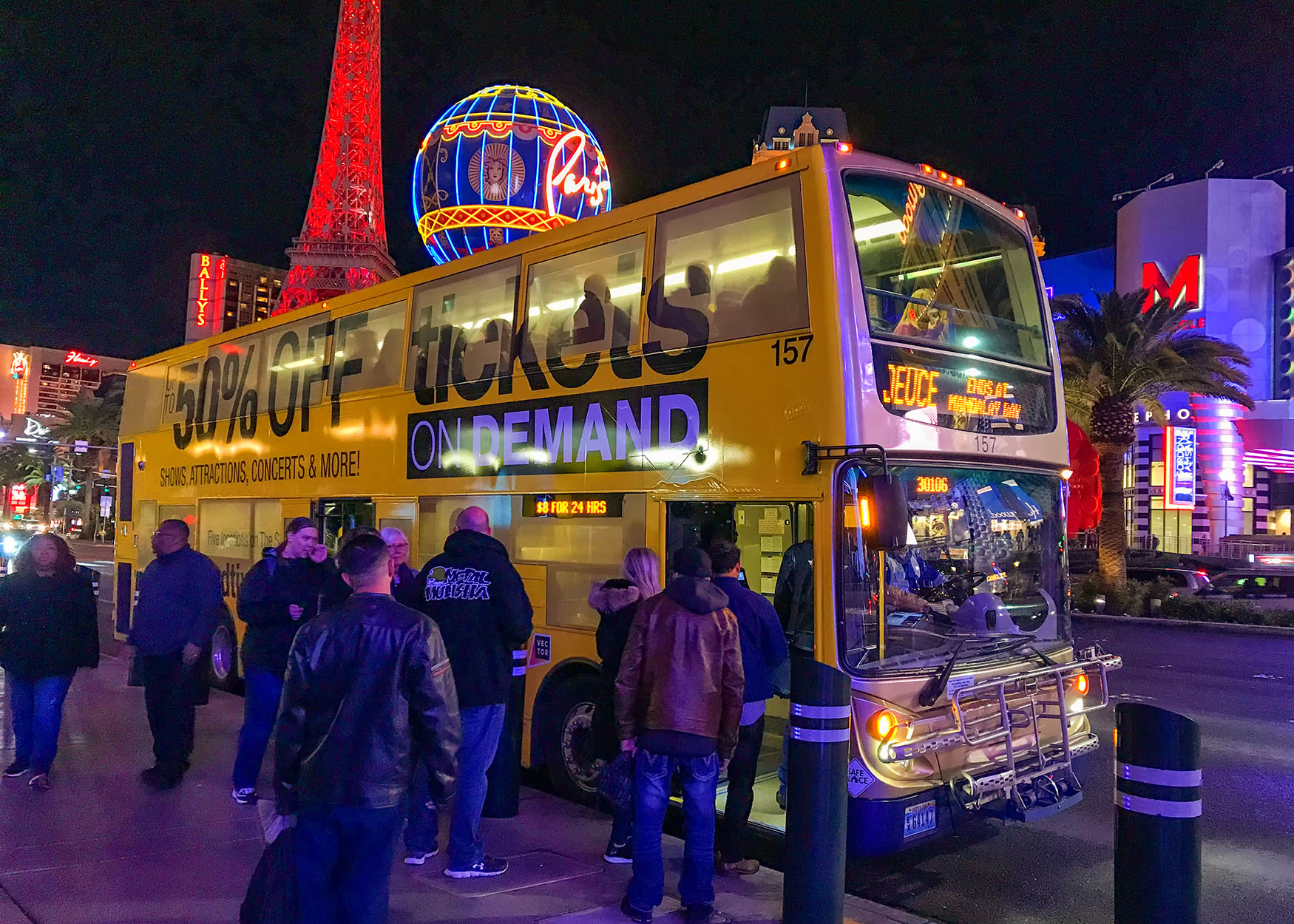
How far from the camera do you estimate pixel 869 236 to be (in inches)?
231

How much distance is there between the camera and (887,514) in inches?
196

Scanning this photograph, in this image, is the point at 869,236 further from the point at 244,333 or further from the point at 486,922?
the point at 244,333

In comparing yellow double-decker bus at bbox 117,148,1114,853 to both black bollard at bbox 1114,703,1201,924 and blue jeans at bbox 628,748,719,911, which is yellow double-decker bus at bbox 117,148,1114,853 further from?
black bollard at bbox 1114,703,1201,924

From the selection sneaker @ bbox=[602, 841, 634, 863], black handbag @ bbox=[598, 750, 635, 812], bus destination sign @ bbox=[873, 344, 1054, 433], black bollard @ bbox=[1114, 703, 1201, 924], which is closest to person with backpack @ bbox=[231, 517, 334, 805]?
black handbag @ bbox=[598, 750, 635, 812]

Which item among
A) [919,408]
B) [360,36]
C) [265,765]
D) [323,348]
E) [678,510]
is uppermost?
[360,36]

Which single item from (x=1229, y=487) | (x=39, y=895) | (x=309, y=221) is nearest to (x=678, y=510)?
(x=39, y=895)

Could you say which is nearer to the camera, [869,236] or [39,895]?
[39,895]

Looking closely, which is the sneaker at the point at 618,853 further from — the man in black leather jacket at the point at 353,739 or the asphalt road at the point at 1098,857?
the man in black leather jacket at the point at 353,739

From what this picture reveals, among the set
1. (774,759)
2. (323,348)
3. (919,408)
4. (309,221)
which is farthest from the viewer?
(309,221)

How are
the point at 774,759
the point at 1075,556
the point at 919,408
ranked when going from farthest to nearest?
1. the point at 1075,556
2. the point at 774,759
3. the point at 919,408

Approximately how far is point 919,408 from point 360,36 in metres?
91.3

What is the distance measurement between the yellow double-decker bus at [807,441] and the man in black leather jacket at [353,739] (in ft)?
8.45

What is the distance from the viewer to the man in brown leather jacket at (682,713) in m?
4.55

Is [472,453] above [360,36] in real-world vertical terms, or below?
below
